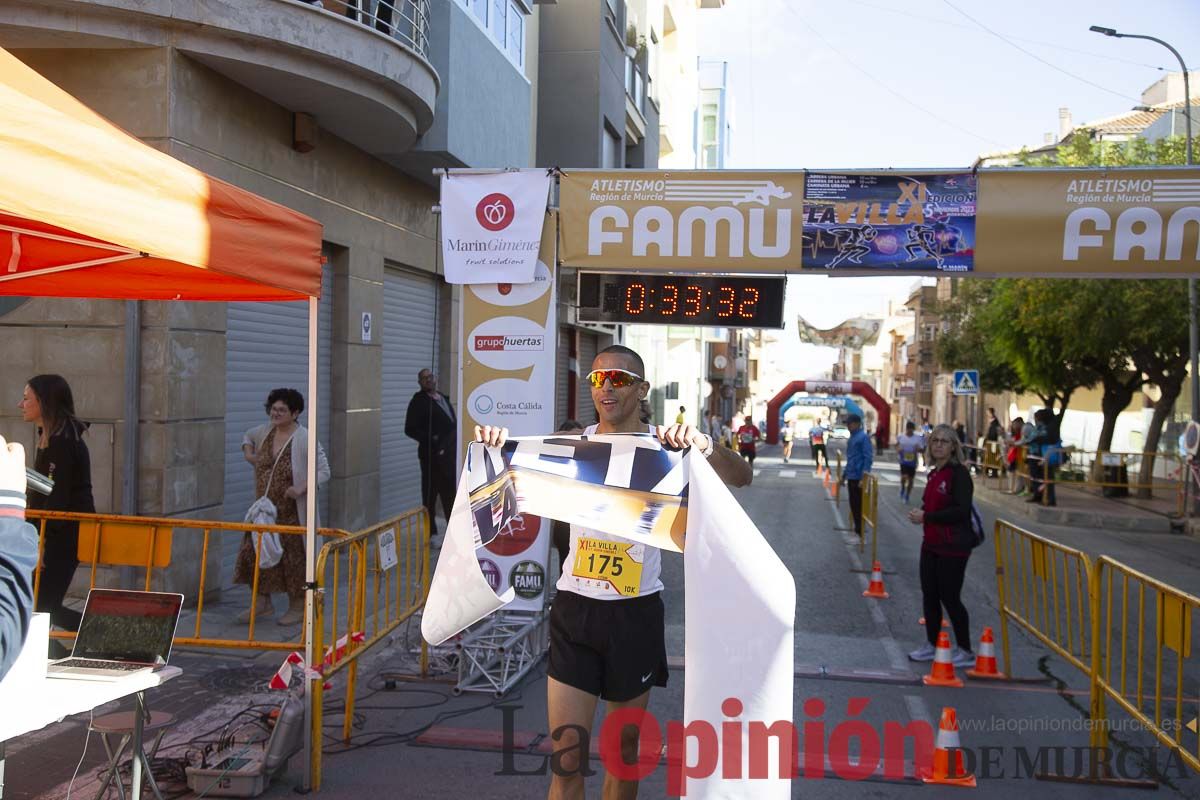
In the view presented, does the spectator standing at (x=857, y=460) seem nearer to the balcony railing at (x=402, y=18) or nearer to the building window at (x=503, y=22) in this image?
the building window at (x=503, y=22)

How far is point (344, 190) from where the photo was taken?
1166cm

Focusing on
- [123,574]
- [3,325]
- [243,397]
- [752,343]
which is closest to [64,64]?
[3,325]

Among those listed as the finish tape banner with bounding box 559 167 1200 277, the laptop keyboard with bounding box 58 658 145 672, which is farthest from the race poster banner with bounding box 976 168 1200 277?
the laptop keyboard with bounding box 58 658 145 672

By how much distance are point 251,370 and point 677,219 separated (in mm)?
4987

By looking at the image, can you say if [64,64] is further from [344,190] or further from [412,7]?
[412,7]

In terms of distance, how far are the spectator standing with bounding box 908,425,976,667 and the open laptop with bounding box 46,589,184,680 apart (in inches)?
208

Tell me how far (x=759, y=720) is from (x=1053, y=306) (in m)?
23.5

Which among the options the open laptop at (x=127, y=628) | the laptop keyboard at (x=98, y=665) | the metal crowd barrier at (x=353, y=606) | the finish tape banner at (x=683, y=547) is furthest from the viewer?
the metal crowd barrier at (x=353, y=606)

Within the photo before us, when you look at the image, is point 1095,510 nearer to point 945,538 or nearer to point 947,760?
point 945,538

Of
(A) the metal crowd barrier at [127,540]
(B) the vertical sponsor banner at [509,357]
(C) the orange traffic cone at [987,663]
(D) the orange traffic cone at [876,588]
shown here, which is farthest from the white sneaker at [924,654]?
(A) the metal crowd barrier at [127,540]

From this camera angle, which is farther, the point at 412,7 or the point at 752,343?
the point at 752,343

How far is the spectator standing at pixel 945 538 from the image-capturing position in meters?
7.37

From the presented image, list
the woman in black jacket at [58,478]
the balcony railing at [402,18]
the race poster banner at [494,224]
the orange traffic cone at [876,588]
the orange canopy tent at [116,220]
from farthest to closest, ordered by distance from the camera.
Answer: the balcony railing at [402,18] → the orange traffic cone at [876,588] → the race poster banner at [494,224] → the woman in black jacket at [58,478] → the orange canopy tent at [116,220]

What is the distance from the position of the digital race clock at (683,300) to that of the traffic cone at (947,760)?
14.1 ft
